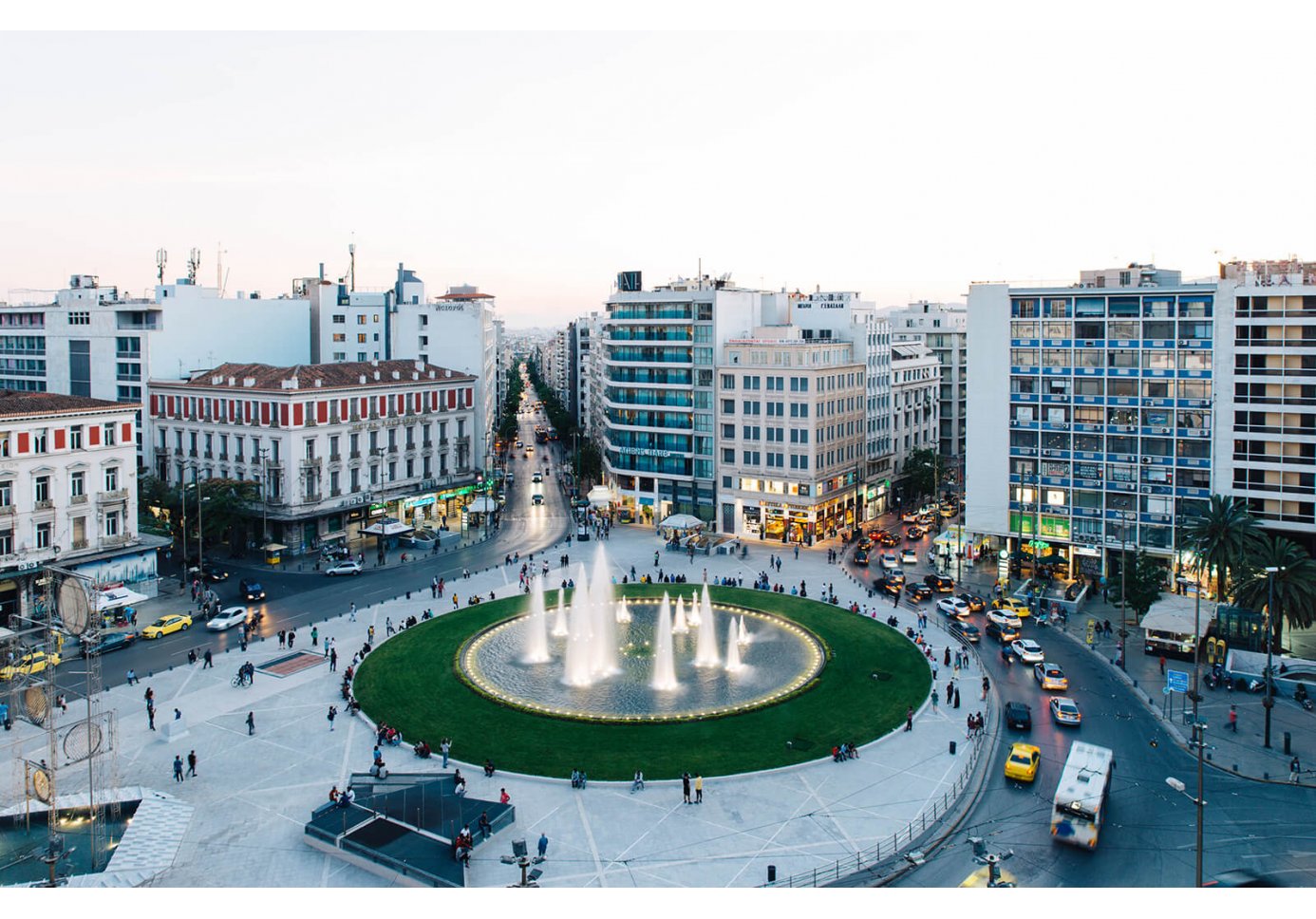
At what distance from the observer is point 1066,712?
48719mm

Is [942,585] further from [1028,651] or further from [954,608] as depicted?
[1028,651]

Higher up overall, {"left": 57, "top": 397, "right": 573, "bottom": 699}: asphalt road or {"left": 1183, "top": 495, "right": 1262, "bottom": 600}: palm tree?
{"left": 1183, "top": 495, "right": 1262, "bottom": 600}: palm tree

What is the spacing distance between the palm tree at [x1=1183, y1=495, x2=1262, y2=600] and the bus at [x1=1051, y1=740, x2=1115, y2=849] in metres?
26.4

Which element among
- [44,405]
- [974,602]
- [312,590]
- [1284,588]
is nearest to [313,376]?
[312,590]

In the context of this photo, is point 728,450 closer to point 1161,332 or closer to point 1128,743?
point 1161,332

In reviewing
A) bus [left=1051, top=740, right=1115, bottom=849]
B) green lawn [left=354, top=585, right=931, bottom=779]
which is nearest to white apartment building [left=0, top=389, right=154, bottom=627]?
green lawn [left=354, top=585, right=931, bottom=779]

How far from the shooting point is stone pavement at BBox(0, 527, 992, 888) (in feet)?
116

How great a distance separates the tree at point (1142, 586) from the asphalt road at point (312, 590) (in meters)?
44.5

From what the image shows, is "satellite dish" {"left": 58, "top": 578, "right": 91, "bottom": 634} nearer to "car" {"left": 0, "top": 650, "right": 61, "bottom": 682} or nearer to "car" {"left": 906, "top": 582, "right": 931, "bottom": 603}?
"car" {"left": 0, "top": 650, "right": 61, "bottom": 682}

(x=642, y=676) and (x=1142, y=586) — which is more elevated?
(x=1142, y=586)

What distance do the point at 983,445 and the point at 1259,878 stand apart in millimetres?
49926

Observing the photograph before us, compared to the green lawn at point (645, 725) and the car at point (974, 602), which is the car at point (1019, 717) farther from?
the car at point (974, 602)

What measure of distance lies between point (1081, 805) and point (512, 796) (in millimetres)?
22136

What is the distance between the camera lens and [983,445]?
80562mm
